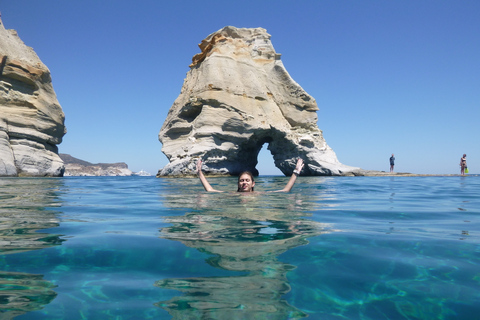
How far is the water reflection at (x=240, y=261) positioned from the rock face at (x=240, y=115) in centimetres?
1798

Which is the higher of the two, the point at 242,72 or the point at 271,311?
the point at 242,72

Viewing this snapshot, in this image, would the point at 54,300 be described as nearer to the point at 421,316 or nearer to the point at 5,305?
the point at 5,305

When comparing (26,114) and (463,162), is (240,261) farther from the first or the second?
(463,162)

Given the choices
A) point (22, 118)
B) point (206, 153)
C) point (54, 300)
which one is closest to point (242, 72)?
point (206, 153)

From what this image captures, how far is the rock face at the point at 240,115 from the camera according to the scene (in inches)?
901

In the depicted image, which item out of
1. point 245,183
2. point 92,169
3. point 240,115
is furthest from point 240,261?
point 92,169

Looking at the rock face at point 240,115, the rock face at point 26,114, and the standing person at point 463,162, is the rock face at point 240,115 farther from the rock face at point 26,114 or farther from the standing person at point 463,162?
the rock face at point 26,114

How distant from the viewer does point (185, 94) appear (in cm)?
2705

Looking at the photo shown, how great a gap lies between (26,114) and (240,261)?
83.2 ft

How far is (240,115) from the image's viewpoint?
2325cm

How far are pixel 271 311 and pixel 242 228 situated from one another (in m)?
1.76

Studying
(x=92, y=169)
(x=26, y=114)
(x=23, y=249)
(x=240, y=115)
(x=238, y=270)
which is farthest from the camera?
(x=92, y=169)

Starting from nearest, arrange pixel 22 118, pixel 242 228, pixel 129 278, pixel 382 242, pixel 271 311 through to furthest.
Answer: pixel 271 311 → pixel 129 278 → pixel 382 242 → pixel 242 228 → pixel 22 118

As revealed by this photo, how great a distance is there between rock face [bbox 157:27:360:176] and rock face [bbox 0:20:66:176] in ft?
26.9
